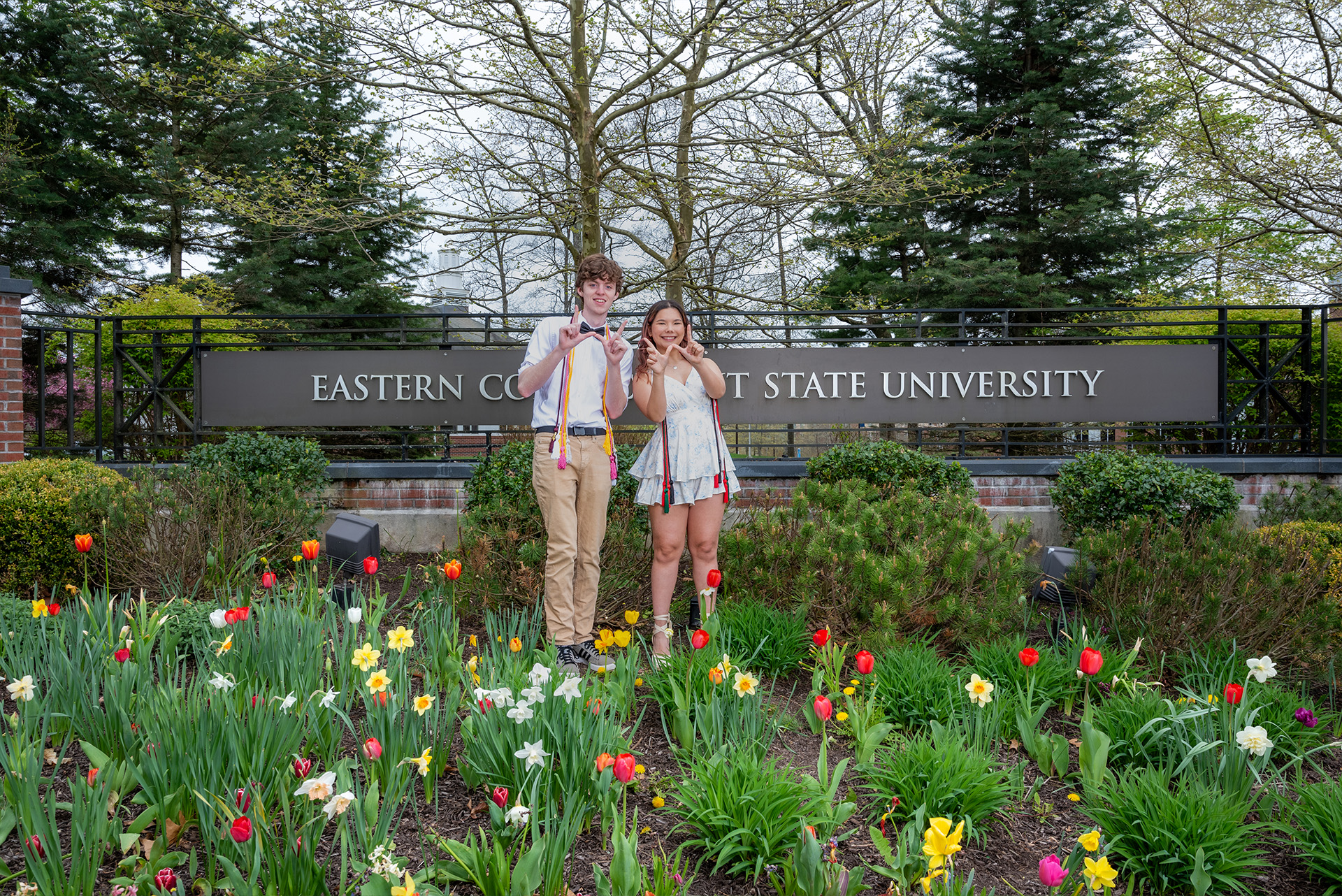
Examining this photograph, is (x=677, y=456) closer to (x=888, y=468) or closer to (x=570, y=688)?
(x=570, y=688)

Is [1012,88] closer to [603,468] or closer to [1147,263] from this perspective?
[1147,263]

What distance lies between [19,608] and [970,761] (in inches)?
162

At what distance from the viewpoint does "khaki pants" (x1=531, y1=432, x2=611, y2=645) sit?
3.55 meters

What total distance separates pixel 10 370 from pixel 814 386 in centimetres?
663

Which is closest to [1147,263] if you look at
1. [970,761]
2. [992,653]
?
[992,653]

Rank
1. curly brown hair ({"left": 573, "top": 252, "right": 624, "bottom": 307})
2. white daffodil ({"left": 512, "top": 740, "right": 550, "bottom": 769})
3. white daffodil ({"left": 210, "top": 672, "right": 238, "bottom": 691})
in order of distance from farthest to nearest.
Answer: curly brown hair ({"left": 573, "top": 252, "right": 624, "bottom": 307}) → white daffodil ({"left": 210, "top": 672, "right": 238, "bottom": 691}) → white daffodil ({"left": 512, "top": 740, "right": 550, "bottom": 769})

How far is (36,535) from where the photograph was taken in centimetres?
476

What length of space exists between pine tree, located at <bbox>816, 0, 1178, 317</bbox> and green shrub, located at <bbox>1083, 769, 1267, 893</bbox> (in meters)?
10.2

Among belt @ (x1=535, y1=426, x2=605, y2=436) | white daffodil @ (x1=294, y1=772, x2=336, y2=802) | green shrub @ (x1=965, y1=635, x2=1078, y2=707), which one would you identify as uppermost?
belt @ (x1=535, y1=426, x2=605, y2=436)

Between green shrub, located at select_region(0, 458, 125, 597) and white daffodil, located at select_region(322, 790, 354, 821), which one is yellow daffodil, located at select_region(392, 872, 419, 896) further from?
green shrub, located at select_region(0, 458, 125, 597)

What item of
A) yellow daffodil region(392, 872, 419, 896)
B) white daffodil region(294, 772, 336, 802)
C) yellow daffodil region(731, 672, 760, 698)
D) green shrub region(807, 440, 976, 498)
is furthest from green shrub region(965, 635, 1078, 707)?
green shrub region(807, 440, 976, 498)

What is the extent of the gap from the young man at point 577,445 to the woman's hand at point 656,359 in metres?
0.11

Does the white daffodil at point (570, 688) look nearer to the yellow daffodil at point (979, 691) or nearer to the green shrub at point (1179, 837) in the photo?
the yellow daffodil at point (979, 691)

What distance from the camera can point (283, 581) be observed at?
4973mm
